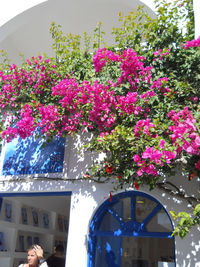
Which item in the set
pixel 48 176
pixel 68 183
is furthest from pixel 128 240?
pixel 48 176

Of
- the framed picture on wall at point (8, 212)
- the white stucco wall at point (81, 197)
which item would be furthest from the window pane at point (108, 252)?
the framed picture on wall at point (8, 212)

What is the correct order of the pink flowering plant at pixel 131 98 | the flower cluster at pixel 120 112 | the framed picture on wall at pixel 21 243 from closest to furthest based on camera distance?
the flower cluster at pixel 120 112
the pink flowering plant at pixel 131 98
the framed picture on wall at pixel 21 243

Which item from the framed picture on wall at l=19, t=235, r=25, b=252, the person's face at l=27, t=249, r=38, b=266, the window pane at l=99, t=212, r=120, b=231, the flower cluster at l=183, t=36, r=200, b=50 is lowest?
the person's face at l=27, t=249, r=38, b=266

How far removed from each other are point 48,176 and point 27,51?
4.67 meters

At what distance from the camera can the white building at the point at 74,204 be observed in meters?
5.70

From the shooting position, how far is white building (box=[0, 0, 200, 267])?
225 inches

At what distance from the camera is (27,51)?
31.7 feet

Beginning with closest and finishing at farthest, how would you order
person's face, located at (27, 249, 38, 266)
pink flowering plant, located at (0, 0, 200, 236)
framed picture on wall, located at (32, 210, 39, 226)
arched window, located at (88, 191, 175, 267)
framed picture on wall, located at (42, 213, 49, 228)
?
1. pink flowering plant, located at (0, 0, 200, 236)
2. person's face, located at (27, 249, 38, 266)
3. arched window, located at (88, 191, 175, 267)
4. framed picture on wall, located at (32, 210, 39, 226)
5. framed picture on wall, located at (42, 213, 49, 228)

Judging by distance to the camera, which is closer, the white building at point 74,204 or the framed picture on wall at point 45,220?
the white building at point 74,204

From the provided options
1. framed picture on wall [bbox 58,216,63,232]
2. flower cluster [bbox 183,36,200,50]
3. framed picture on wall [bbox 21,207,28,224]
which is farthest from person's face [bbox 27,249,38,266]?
framed picture on wall [bbox 58,216,63,232]

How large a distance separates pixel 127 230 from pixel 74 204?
1129mm

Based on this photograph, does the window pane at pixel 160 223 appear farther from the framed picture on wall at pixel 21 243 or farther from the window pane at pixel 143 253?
the framed picture on wall at pixel 21 243

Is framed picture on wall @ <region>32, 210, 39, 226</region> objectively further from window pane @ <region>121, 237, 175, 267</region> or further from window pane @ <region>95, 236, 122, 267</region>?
window pane @ <region>121, 237, 175, 267</region>

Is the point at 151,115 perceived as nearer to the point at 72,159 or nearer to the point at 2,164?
the point at 72,159
